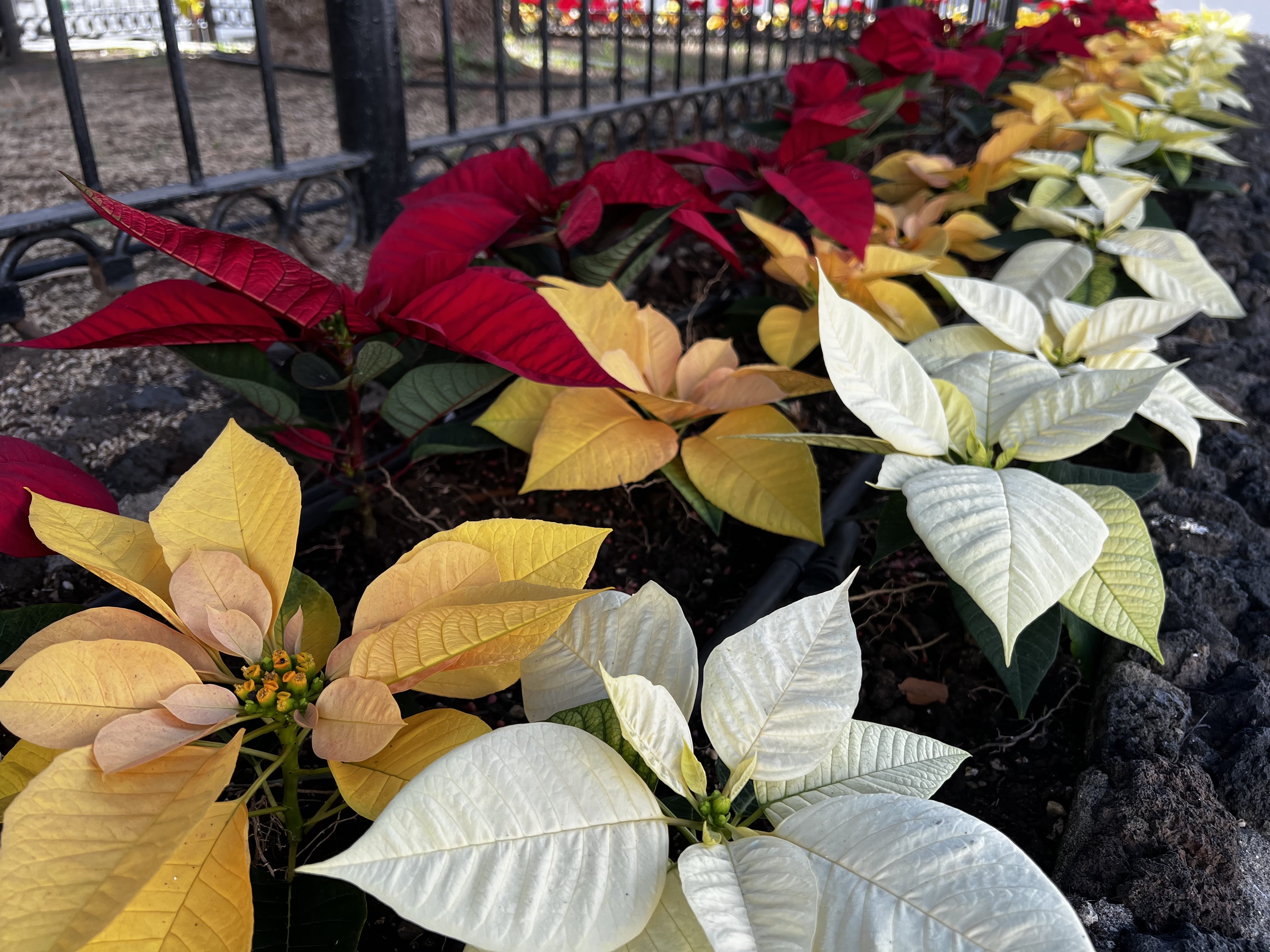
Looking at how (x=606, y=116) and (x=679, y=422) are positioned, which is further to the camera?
(x=606, y=116)

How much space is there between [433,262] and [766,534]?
43 cm

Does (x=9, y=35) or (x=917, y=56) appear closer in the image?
(x=917, y=56)

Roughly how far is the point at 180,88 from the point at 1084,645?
116 centimetres

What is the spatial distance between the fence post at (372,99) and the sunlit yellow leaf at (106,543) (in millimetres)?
898

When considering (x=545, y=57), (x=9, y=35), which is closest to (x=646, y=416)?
(x=545, y=57)

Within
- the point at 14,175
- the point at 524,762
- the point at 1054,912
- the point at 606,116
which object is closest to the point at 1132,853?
the point at 1054,912

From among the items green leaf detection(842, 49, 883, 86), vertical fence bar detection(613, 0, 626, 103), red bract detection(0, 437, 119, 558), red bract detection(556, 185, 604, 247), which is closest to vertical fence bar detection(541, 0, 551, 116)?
vertical fence bar detection(613, 0, 626, 103)

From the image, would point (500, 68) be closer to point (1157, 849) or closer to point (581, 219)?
point (581, 219)

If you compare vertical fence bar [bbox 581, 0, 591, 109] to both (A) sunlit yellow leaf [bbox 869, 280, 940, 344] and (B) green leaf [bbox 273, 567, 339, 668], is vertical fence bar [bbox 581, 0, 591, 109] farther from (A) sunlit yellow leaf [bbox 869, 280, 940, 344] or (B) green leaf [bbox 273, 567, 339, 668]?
(B) green leaf [bbox 273, 567, 339, 668]

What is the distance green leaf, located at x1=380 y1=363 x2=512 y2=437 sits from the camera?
0.72 metres

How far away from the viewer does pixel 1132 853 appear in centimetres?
55

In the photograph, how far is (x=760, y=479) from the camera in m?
0.77

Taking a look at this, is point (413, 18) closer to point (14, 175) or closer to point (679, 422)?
point (14, 175)

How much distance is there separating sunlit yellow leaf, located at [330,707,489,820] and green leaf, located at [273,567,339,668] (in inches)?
3.8
